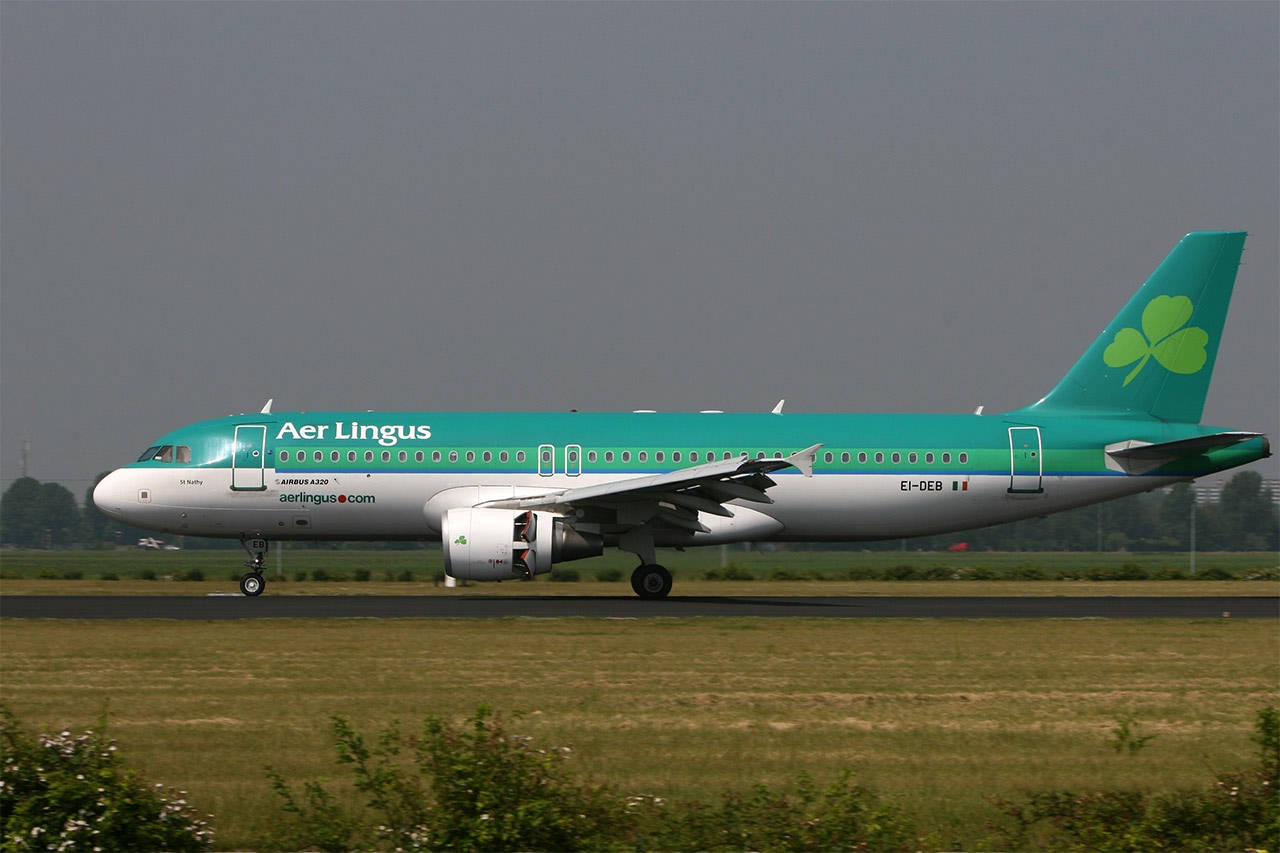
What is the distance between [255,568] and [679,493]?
8765 mm

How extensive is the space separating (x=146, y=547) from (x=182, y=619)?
37484 mm

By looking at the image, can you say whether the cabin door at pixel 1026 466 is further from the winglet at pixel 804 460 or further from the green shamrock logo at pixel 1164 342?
the winglet at pixel 804 460

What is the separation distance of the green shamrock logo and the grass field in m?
11.2

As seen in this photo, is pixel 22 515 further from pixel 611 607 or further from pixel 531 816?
pixel 531 816

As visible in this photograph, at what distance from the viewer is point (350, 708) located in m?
12.9

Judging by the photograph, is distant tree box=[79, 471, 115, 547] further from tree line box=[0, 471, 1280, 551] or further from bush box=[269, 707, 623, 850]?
bush box=[269, 707, 623, 850]

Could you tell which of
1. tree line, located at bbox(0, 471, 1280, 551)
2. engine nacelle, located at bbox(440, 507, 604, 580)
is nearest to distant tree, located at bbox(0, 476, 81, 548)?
tree line, located at bbox(0, 471, 1280, 551)

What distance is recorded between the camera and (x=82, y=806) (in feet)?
27.1

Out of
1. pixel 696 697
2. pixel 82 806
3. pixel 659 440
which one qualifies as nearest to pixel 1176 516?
pixel 659 440

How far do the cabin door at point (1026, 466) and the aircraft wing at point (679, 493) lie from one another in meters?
4.97

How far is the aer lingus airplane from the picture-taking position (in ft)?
94.8

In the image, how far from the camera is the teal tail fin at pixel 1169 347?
30.8 metres

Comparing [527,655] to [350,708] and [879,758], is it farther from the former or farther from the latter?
[879,758]

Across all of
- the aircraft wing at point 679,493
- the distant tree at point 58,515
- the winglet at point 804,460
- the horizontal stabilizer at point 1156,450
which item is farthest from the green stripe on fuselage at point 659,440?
the distant tree at point 58,515
